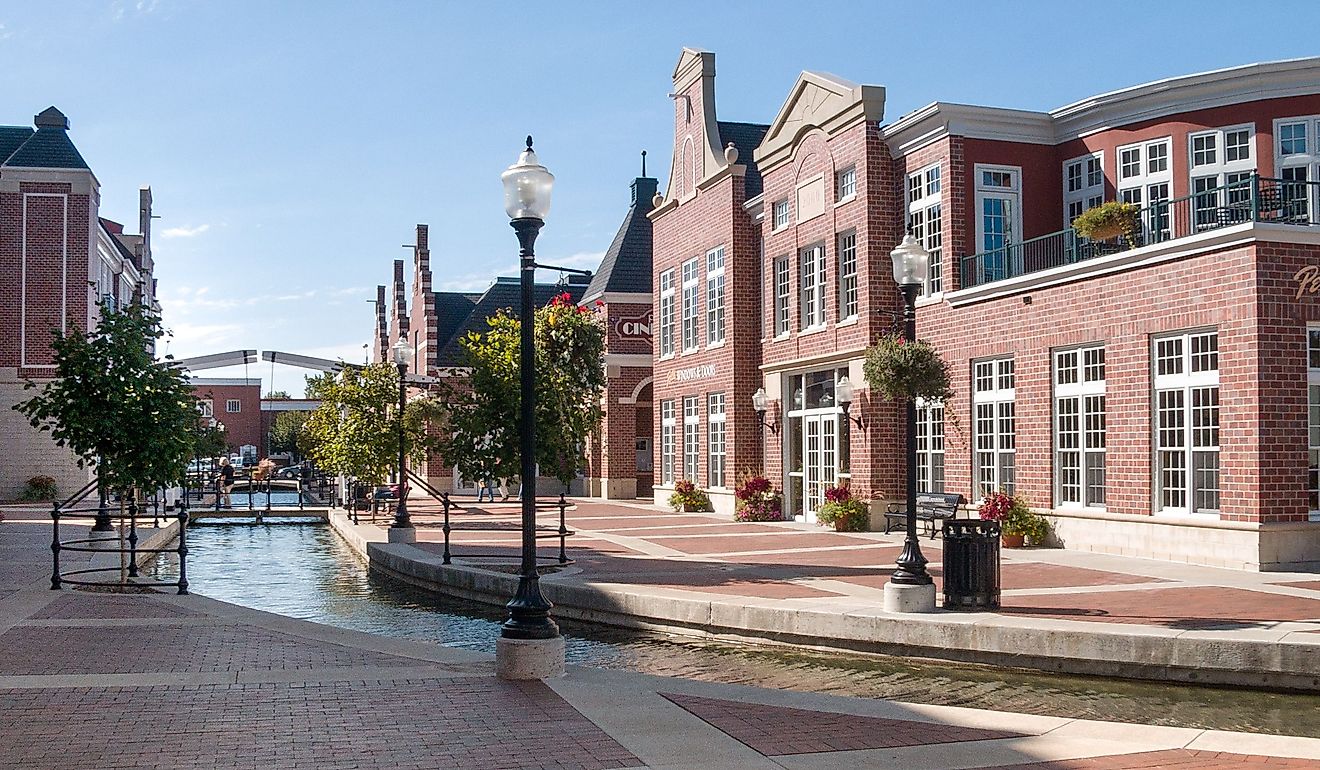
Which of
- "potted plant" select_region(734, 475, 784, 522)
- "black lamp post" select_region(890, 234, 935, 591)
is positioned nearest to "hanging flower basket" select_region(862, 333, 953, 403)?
"black lamp post" select_region(890, 234, 935, 591)

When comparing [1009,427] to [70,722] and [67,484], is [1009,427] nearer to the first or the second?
[70,722]

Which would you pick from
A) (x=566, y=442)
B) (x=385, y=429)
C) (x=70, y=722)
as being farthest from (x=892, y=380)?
(x=385, y=429)

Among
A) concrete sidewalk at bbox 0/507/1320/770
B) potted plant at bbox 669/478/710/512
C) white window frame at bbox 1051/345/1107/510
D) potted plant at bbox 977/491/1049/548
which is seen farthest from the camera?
potted plant at bbox 669/478/710/512

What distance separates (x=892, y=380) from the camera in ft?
64.0

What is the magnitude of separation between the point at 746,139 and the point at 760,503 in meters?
11.1

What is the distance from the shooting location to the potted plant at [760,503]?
29000mm

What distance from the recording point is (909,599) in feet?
42.6

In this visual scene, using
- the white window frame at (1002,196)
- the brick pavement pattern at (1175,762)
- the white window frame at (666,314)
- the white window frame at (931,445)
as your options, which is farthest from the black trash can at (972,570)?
the white window frame at (666,314)

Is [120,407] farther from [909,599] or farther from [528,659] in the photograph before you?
[909,599]

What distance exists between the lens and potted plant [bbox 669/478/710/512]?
3275 centimetres

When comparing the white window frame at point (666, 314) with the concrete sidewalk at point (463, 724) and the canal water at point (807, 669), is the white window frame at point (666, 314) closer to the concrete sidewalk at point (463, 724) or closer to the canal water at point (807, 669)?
the canal water at point (807, 669)

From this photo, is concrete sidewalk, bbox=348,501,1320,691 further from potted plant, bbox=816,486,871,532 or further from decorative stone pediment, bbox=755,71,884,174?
decorative stone pediment, bbox=755,71,884,174

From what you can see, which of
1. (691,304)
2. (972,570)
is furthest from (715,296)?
(972,570)

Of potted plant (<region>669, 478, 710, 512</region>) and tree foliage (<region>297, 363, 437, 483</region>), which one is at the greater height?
tree foliage (<region>297, 363, 437, 483</region>)
